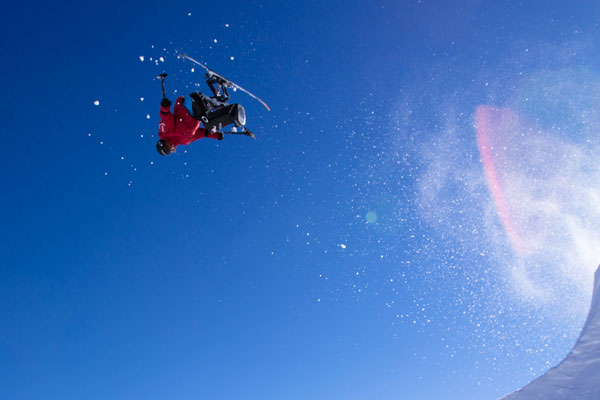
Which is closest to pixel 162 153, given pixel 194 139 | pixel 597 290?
pixel 194 139

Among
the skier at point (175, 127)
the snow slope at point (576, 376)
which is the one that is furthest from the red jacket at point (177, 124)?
the snow slope at point (576, 376)

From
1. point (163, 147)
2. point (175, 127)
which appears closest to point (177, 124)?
point (175, 127)

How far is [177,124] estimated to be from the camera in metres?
6.76

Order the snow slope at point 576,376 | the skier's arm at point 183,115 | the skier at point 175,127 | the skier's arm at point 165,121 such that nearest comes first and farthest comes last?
the skier's arm at point 165,121 < the skier at point 175,127 < the skier's arm at point 183,115 < the snow slope at point 576,376

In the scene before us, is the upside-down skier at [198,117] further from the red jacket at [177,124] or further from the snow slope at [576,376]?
the snow slope at [576,376]

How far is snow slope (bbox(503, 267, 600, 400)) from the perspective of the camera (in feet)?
274

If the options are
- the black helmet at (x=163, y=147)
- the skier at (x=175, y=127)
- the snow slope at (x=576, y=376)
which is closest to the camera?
the skier at (x=175, y=127)

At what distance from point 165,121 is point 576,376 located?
117 metres

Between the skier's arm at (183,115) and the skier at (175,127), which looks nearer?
the skier at (175,127)

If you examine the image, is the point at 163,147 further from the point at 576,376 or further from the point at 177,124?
the point at 576,376

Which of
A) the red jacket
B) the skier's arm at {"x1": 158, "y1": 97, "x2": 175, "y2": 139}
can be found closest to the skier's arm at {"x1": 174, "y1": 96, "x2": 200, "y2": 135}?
the red jacket

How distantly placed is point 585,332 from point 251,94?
134 m

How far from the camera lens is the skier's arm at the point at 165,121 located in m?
6.45

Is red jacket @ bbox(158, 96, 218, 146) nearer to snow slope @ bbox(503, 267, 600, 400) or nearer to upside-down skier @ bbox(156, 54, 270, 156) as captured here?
upside-down skier @ bbox(156, 54, 270, 156)
